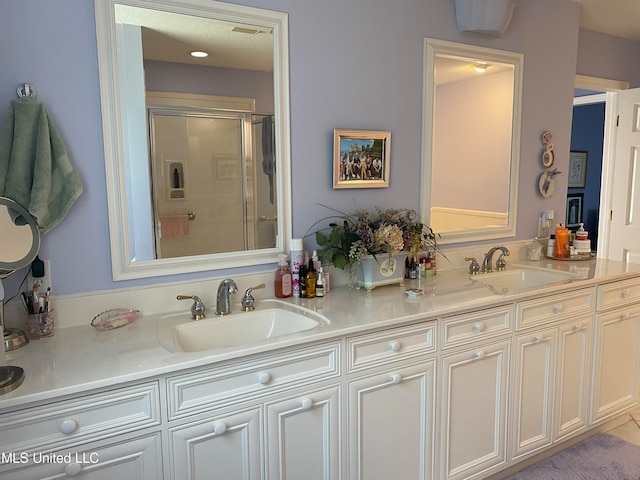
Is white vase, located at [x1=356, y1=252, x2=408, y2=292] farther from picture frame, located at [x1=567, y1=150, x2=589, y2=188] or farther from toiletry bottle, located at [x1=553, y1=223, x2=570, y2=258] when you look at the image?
picture frame, located at [x1=567, y1=150, x2=589, y2=188]

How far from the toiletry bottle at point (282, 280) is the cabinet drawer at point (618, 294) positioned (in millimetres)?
1611

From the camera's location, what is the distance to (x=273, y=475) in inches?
60.6

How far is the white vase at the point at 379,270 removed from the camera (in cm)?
208

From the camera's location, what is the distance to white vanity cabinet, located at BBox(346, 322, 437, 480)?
1.71m

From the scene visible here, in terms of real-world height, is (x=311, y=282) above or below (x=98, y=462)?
above

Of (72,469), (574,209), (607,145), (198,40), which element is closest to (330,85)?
(198,40)

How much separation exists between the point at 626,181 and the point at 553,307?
1866mm

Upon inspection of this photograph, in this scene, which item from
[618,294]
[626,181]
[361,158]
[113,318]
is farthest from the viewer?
[626,181]

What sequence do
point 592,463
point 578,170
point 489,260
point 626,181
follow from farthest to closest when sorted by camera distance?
point 578,170, point 626,181, point 489,260, point 592,463

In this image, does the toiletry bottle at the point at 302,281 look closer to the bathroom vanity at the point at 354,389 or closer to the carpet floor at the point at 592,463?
the bathroom vanity at the point at 354,389

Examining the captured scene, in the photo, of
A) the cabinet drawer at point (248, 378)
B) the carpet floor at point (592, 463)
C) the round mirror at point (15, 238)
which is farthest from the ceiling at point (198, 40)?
the carpet floor at point (592, 463)

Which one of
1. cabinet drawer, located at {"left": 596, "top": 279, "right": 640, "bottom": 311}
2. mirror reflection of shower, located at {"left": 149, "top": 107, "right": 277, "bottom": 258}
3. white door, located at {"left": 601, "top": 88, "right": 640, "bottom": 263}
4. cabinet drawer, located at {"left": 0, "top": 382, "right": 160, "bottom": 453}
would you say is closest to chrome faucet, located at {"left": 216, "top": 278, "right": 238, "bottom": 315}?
mirror reflection of shower, located at {"left": 149, "top": 107, "right": 277, "bottom": 258}

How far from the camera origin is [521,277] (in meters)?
2.68

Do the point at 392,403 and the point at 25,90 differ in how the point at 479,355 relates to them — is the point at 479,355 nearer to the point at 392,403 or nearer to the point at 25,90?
the point at 392,403
